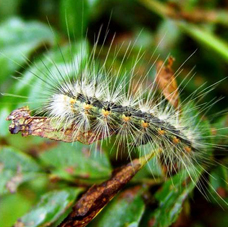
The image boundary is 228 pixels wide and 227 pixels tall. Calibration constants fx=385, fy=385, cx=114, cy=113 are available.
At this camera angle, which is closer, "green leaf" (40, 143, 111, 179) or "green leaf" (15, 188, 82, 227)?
"green leaf" (15, 188, 82, 227)

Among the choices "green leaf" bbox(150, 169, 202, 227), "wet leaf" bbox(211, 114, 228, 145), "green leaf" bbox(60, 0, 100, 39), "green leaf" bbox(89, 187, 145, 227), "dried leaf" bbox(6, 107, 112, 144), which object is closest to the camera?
"dried leaf" bbox(6, 107, 112, 144)

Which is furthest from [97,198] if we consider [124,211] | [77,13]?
[77,13]

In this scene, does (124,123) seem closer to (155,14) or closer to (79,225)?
(79,225)

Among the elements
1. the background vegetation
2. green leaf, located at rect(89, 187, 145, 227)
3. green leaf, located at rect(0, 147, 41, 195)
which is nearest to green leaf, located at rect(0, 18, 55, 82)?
the background vegetation

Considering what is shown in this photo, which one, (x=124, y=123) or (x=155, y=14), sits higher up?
(x=155, y=14)

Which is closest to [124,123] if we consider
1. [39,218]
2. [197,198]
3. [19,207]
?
[39,218]

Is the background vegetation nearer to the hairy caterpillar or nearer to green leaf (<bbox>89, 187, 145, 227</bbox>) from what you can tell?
green leaf (<bbox>89, 187, 145, 227</bbox>)

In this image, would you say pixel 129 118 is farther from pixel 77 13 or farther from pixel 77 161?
pixel 77 13
